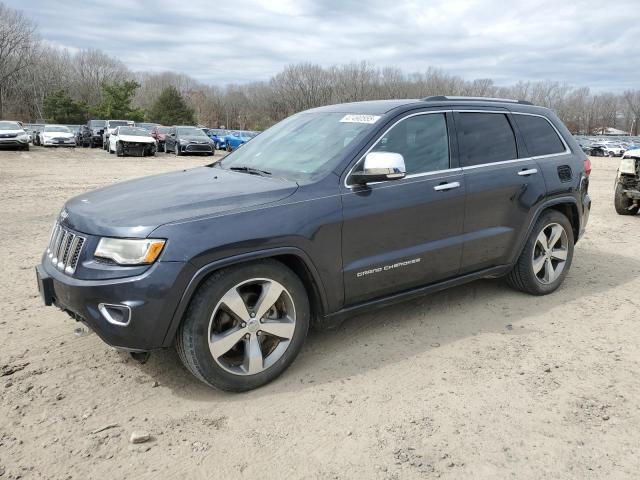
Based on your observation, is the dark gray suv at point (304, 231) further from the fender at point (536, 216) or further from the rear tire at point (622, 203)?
the rear tire at point (622, 203)

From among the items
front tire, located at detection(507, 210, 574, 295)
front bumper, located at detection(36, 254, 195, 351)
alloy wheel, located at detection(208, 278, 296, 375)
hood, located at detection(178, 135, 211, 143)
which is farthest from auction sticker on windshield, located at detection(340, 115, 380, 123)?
hood, located at detection(178, 135, 211, 143)

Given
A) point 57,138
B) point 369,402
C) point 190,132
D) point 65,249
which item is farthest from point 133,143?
point 369,402

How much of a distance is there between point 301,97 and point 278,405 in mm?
108412

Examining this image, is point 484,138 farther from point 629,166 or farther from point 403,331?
point 629,166

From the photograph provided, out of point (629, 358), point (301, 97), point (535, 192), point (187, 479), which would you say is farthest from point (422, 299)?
point (301, 97)

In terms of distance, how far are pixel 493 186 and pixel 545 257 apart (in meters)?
1.09

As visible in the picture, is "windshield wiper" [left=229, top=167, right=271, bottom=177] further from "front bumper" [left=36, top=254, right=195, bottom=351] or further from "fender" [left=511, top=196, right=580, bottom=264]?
"fender" [left=511, top=196, right=580, bottom=264]

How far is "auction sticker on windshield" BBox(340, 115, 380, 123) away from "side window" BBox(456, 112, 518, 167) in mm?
815

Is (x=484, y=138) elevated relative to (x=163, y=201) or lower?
elevated

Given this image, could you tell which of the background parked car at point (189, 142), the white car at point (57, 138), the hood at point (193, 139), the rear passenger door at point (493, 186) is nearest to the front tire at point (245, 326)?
the rear passenger door at point (493, 186)

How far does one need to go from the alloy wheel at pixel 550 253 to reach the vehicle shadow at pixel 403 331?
0.71 feet

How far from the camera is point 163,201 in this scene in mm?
3207

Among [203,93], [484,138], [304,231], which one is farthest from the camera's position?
[203,93]

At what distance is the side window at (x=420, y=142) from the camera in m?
3.87
